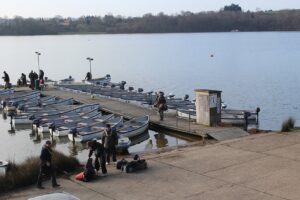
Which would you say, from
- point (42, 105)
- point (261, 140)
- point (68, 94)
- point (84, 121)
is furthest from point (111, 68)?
point (261, 140)

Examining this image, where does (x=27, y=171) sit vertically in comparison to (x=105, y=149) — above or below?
below

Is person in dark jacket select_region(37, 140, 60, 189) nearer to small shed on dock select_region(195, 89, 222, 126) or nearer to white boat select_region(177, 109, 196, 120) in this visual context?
small shed on dock select_region(195, 89, 222, 126)

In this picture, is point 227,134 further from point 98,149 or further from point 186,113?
point 98,149

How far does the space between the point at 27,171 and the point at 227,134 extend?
28.9ft

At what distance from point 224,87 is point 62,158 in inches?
1522

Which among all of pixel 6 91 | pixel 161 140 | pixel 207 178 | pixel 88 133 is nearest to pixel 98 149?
pixel 207 178

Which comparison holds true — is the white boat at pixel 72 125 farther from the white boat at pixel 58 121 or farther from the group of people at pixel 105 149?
the group of people at pixel 105 149

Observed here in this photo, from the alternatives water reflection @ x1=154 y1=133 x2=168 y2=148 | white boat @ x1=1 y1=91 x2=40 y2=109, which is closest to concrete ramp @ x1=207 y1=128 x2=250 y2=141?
water reflection @ x1=154 y1=133 x2=168 y2=148

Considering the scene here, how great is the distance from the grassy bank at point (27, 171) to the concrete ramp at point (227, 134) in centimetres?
665

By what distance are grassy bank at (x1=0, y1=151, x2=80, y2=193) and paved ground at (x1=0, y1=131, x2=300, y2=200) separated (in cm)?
39

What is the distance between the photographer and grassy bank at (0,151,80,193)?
13.3 m

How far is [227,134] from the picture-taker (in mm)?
19922

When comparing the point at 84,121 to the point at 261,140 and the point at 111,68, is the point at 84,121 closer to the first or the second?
the point at 261,140

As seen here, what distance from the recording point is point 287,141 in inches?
711
